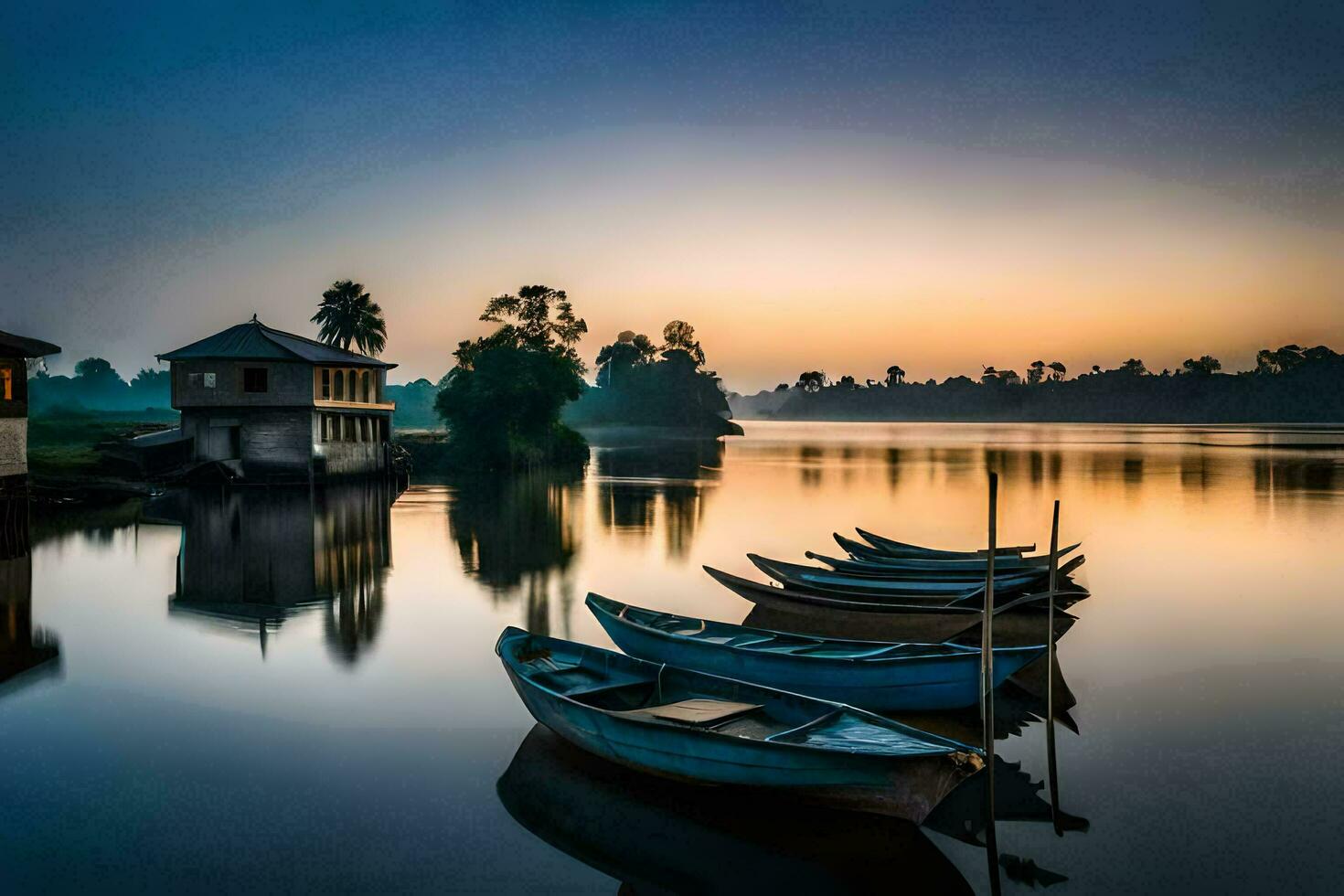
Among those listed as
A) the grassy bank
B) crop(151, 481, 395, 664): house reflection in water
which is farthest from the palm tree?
crop(151, 481, 395, 664): house reflection in water

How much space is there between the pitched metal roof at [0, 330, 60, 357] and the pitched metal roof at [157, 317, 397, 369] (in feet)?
19.8

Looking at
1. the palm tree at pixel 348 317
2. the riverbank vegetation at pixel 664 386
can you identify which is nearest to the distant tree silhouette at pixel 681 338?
the riverbank vegetation at pixel 664 386

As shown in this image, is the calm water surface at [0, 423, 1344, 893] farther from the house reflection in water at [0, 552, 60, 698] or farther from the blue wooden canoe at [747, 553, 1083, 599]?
the blue wooden canoe at [747, 553, 1083, 599]

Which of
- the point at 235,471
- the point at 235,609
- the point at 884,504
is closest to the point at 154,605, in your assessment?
the point at 235,609

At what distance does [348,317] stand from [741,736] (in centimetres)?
8240

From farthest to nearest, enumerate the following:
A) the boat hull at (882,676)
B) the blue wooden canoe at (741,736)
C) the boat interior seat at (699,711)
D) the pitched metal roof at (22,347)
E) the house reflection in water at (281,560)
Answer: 1. the pitched metal roof at (22,347)
2. the house reflection in water at (281,560)
3. the boat hull at (882,676)
4. the boat interior seat at (699,711)
5. the blue wooden canoe at (741,736)

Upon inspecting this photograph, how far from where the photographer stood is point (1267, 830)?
1014cm

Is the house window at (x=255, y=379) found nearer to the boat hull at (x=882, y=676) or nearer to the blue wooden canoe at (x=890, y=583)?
the blue wooden canoe at (x=890, y=583)

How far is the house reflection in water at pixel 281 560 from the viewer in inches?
810

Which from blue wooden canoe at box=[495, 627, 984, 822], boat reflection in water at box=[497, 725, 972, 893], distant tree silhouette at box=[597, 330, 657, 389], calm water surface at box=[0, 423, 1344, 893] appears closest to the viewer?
boat reflection in water at box=[497, 725, 972, 893]

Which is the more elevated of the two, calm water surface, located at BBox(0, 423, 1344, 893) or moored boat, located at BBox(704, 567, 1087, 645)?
moored boat, located at BBox(704, 567, 1087, 645)

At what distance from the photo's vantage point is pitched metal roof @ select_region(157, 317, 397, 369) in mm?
43125

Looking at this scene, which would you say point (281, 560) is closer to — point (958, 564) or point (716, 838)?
point (958, 564)

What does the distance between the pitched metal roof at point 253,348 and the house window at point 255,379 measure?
66cm
